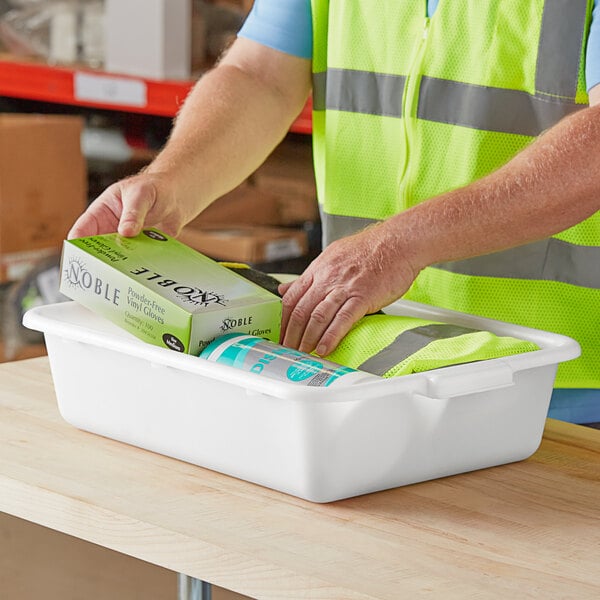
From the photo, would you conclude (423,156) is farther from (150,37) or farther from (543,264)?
(150,37)

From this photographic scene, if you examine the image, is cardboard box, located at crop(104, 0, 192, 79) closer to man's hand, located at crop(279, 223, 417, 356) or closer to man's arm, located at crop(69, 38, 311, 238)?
man's arm, located at crop(69, 38, 311, 238)

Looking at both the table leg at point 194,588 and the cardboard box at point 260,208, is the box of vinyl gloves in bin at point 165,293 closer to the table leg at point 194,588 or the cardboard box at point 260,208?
the table leg at point 194,588

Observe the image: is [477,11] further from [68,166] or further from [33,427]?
[68,166]

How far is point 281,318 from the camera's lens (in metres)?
1.28

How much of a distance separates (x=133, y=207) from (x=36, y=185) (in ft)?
5.99

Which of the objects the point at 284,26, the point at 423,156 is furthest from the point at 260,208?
the point at 423,156

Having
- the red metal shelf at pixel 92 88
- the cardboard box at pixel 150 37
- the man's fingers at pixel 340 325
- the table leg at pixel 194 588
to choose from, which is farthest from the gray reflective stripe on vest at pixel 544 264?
the cardboard box at pixel 150 37

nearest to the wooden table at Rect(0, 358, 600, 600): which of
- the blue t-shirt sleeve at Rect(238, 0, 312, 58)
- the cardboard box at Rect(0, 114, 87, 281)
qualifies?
the blue t-shirt sleeve at Rect(238, 0, 312, 58)

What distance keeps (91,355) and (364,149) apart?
0.54m

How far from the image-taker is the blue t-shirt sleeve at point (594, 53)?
1395 mm

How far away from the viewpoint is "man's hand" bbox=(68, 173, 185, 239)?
1441 millimetres

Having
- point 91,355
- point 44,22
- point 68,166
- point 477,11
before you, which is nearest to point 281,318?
point 91,355

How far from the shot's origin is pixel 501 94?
1503 millimetres

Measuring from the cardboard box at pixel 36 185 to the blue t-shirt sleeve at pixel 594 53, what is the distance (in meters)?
1.97
